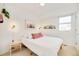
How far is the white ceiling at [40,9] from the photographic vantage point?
5.90 ft

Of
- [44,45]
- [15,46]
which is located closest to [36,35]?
[44,45]

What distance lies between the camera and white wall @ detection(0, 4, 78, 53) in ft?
5.86

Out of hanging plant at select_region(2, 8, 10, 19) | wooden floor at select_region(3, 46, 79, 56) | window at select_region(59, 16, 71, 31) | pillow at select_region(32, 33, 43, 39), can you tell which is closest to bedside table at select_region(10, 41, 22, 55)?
wooden floor at select_region(3, 46, 79, 56)

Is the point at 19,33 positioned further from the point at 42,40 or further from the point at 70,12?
the point at 70,12

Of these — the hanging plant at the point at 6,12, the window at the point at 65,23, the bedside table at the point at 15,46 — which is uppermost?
the hanging plant at the point at 6,12

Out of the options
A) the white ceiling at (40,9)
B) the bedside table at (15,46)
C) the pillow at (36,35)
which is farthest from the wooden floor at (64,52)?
the white ceiling at (40,9)

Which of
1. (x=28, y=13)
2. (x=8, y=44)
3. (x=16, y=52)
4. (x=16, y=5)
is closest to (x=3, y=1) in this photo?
(x=16, y=5)

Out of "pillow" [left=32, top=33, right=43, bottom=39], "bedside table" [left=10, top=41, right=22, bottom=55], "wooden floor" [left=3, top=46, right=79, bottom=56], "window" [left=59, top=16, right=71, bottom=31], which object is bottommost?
"wooden floor" [left=3, top=46, right=79, bottom=56]

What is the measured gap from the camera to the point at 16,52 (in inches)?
71.6

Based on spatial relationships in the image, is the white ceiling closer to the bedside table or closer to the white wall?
the white wall

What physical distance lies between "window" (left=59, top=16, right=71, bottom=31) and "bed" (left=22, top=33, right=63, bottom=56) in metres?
0.19

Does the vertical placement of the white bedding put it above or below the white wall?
below

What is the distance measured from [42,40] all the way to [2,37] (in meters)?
0.64

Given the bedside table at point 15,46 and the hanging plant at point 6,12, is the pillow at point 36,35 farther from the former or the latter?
the hanging plant at point 6,12
